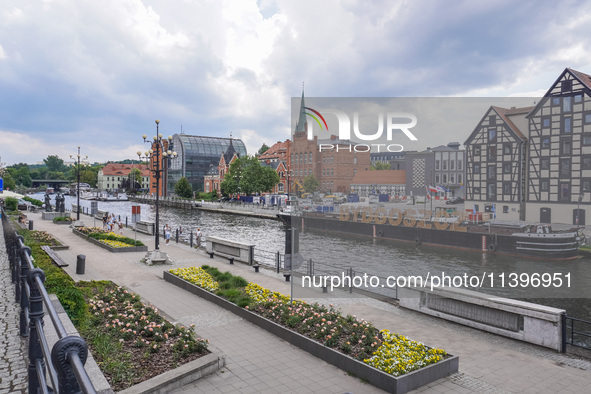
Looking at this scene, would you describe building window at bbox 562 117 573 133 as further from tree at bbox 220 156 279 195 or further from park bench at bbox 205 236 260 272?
tree at bbox 220 156 279 195

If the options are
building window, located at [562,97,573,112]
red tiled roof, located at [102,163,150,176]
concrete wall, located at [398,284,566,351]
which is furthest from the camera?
red tiled roof, located at [102,163,150,176]

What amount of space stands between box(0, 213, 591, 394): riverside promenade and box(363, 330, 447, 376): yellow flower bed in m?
0.43

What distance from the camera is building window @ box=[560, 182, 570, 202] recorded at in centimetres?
1048

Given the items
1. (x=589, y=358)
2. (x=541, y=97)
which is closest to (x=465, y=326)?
(x=589, y=358)

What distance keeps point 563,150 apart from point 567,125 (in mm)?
644

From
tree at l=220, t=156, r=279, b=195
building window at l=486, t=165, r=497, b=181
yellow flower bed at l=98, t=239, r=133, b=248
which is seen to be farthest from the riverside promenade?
tree at l=220, t=156, r=279, b=195

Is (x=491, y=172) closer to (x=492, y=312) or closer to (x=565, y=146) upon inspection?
(x=565, y=146)

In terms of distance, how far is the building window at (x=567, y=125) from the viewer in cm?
1043

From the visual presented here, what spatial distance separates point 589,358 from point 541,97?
6.37m

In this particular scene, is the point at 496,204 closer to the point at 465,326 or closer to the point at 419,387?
the point at 465,326

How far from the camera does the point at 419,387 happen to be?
7805 millimetres

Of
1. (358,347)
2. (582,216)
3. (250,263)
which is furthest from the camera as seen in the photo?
(250,263)

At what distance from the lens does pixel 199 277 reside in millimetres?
15961

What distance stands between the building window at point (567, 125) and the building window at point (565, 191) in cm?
132
